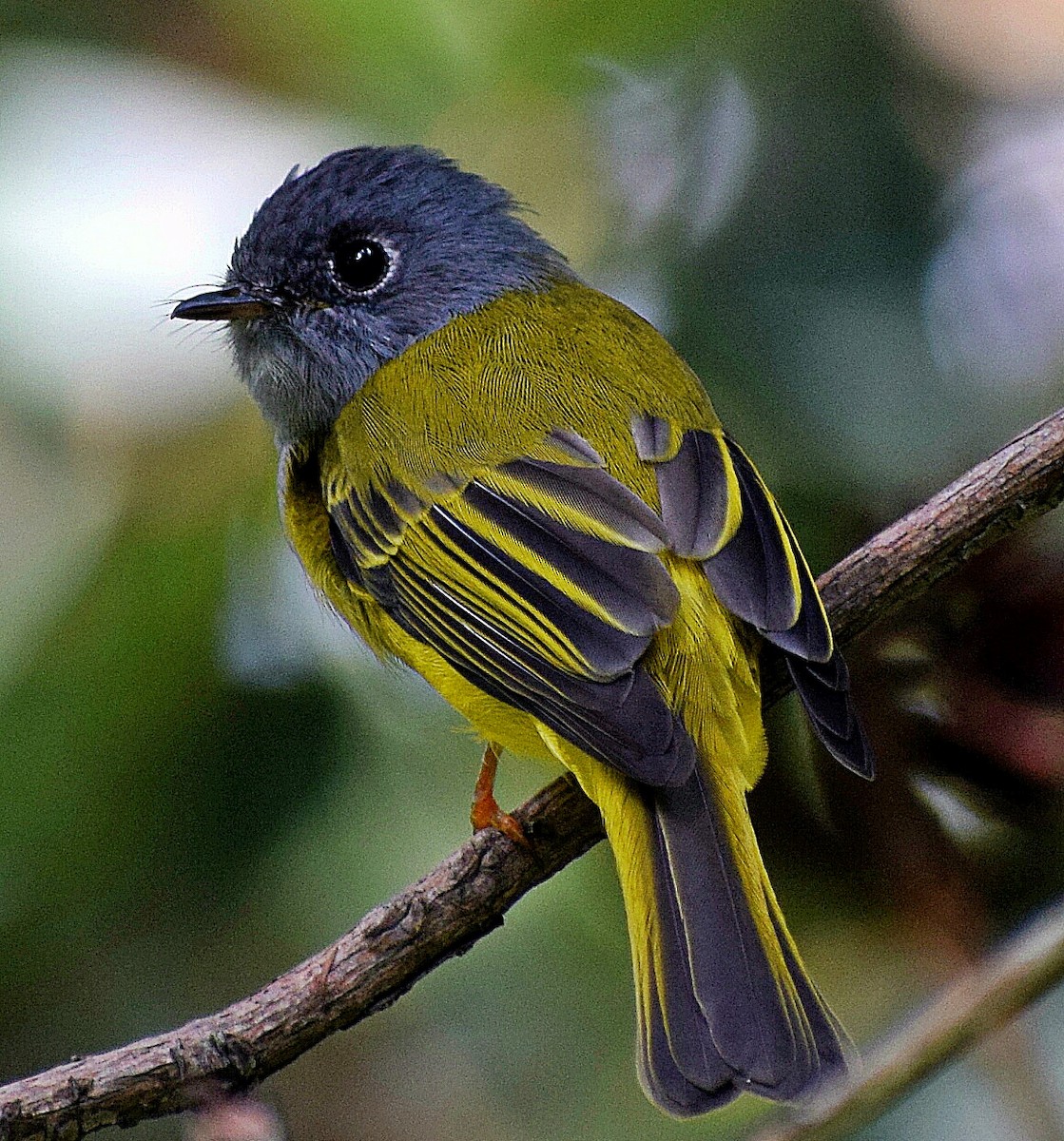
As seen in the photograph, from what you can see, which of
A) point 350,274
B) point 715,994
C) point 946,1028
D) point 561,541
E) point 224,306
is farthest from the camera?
point 350,274

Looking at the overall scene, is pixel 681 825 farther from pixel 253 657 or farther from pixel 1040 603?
pixel 253 657

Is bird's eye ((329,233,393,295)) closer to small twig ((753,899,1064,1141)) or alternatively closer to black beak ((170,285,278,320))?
black beak ((170,285,278,320))

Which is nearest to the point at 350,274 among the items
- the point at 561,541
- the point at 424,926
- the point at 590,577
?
the point at 561,541

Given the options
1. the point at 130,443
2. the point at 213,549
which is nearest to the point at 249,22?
the point at 130,443

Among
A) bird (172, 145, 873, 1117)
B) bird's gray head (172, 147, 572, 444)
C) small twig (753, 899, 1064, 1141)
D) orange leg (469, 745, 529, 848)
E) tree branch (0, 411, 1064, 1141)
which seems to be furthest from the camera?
bird's gray head (172, 147, 572, 444)

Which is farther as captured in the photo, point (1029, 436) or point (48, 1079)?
point (1029, 436)

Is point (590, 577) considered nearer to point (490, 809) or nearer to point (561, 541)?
point (561, 541)

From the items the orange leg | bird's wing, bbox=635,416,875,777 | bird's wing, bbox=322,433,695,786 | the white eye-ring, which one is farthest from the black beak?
the orange leg
